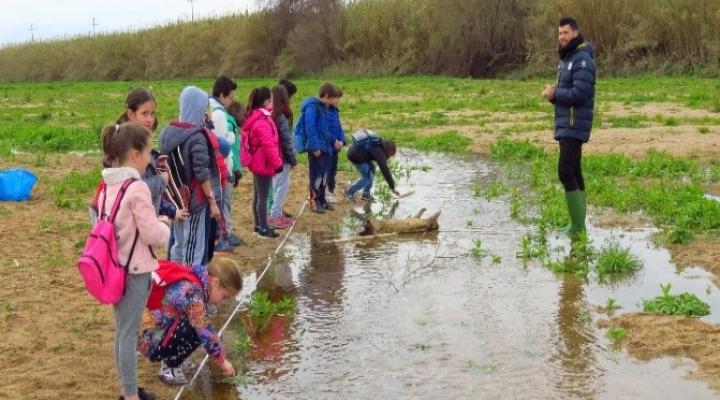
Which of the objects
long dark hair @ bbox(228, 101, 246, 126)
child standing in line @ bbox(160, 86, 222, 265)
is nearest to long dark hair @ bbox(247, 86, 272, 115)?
long dark hair @ bbox(228, 101, 246, 126)

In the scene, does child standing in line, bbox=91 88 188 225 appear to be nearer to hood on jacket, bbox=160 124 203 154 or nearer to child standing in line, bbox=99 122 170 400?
hood on jacket, bbox=160 124 203 154

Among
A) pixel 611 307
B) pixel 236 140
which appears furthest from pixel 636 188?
pixel 236 140

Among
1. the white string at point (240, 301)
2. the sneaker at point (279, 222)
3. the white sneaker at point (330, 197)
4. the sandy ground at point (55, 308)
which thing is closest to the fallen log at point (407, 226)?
the sandy ground at point (55, 308)

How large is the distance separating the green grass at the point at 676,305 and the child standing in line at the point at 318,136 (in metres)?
5.09

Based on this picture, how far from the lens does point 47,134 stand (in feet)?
64.6

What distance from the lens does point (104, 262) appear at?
15.0 ft

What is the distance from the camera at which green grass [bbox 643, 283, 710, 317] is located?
6434 mm

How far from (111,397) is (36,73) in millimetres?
65589

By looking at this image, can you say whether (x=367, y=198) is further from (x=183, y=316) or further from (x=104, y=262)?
(x=104, y=262)

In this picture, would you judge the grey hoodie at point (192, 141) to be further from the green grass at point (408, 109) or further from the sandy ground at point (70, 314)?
the green grass at point (408, 109)

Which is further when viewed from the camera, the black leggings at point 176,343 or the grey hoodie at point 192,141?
the grey hoodie at point 192,141

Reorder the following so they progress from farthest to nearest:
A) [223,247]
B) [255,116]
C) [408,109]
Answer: [408,109]
[255,116]
[223,247]

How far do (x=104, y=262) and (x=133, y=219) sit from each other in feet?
0.94

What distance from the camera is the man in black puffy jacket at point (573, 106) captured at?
8852mm
